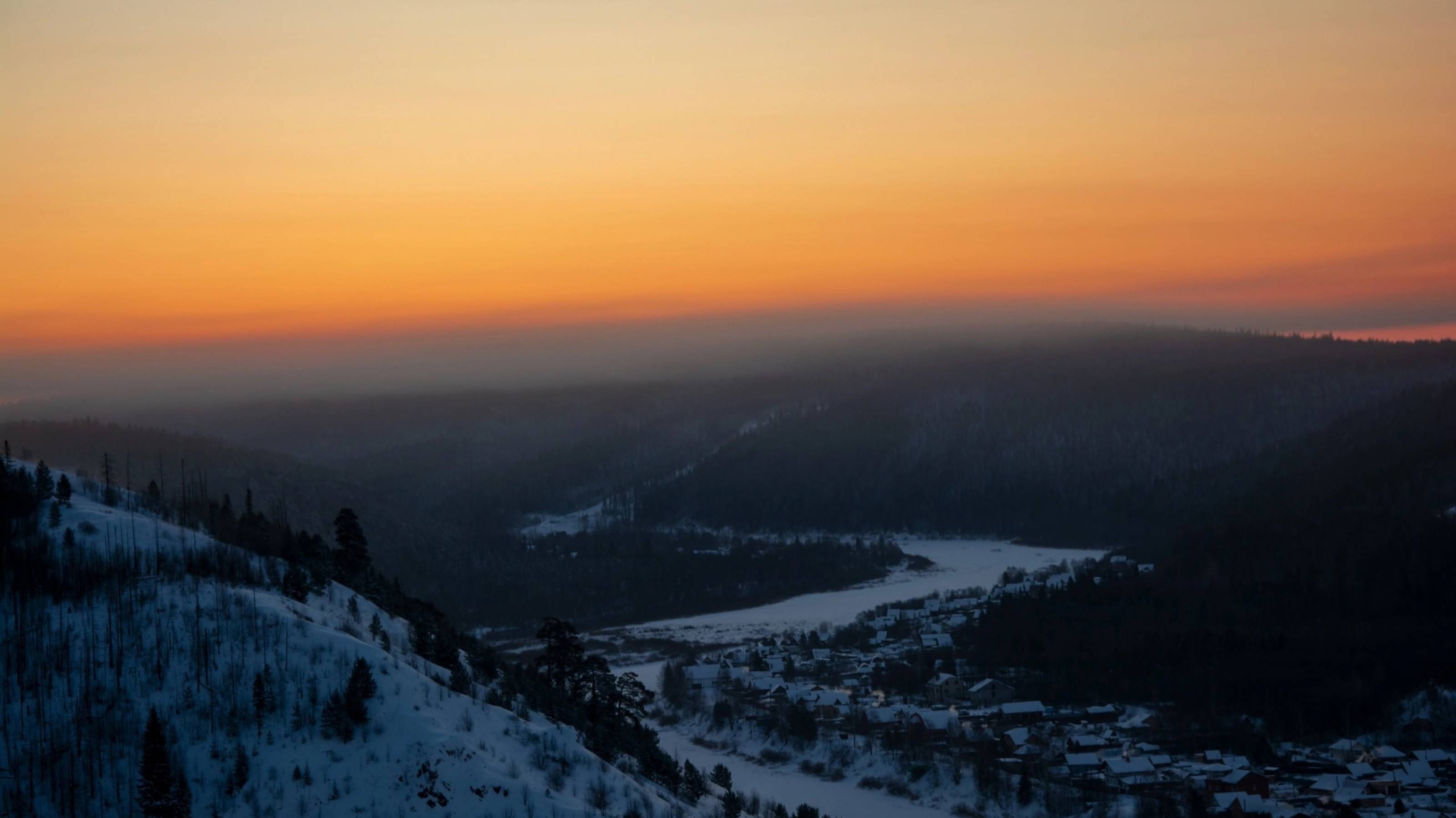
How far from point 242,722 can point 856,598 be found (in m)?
103

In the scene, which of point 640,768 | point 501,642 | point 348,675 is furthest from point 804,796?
point 501,642

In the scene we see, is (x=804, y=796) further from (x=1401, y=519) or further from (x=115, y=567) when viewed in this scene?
(x=1401, y=519)

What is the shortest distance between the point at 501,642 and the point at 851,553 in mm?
67096

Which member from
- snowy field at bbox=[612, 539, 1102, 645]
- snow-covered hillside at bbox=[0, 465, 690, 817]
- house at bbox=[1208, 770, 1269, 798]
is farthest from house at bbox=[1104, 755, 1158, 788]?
snowy field at bbox=[612, 539, 1102, 645]

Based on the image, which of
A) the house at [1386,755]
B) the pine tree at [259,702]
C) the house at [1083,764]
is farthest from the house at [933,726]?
the pine tree at [259,702]

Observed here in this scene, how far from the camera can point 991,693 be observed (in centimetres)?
7419

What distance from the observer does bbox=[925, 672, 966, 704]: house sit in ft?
248

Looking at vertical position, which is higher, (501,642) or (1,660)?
(1,660)

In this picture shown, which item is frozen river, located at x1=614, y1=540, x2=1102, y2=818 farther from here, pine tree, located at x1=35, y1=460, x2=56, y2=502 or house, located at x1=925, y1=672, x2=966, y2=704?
pine tree, located at x1=35, y1=460, x2=56, y2=502

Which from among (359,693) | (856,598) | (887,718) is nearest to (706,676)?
(887,718)

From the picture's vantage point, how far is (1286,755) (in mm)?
57625

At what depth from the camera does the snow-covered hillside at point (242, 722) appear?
34.3 meters

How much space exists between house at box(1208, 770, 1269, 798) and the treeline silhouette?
10.6m

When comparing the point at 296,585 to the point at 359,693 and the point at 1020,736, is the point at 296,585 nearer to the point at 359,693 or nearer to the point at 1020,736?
the point at 359,693
